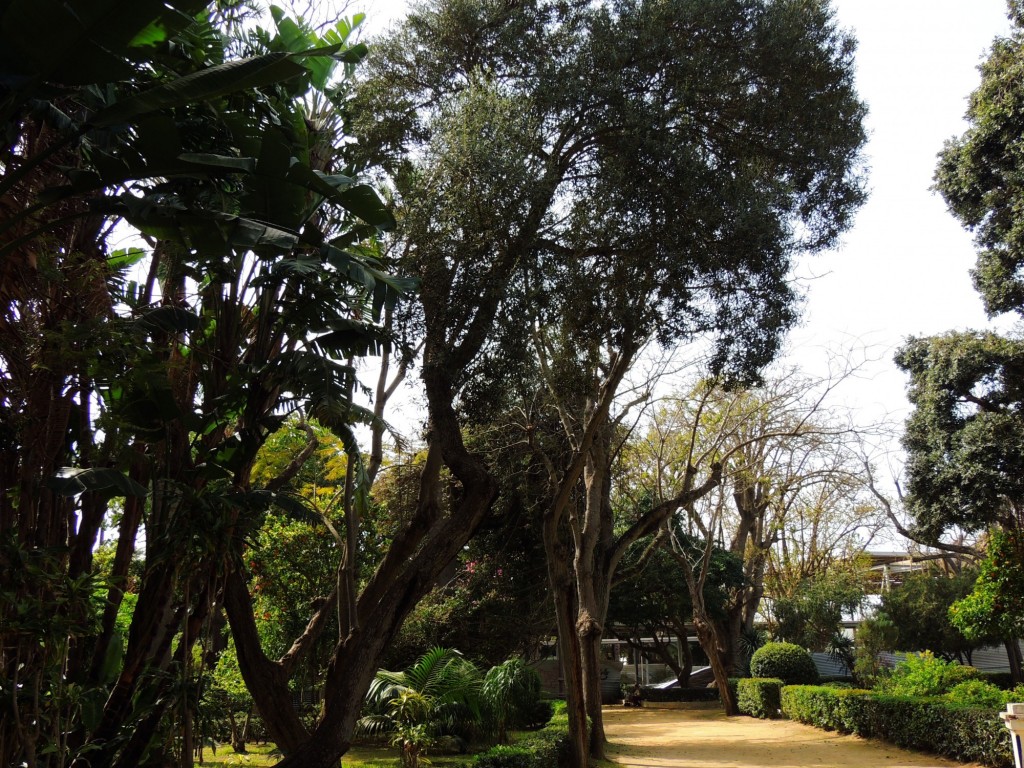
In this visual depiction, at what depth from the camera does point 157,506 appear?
627 cm

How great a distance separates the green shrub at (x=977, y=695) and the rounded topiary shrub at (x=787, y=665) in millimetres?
7226

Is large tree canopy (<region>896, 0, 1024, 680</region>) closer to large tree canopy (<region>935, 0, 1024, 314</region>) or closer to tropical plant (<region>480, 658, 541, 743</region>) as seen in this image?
large tree canopy (<region>935, 0, 1024, 314</region>)

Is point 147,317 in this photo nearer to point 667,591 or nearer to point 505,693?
point 505,693

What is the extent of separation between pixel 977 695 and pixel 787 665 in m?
8.45

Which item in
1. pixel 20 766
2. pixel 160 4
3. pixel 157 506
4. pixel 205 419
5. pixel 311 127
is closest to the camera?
pixel 160 4

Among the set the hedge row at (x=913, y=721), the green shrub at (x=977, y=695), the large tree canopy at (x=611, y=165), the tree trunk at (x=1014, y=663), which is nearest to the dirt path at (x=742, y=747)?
the hedge row at (x=913, y=721)

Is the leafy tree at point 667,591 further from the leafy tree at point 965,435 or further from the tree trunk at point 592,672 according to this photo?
the tree trunk at point 592,672

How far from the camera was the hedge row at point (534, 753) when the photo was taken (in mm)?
9398

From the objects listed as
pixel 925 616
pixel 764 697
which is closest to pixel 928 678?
pixel 764 697

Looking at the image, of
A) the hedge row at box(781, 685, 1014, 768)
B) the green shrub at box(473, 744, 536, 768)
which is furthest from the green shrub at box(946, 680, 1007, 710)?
the green shrub at box(473, 744, 536, 768)

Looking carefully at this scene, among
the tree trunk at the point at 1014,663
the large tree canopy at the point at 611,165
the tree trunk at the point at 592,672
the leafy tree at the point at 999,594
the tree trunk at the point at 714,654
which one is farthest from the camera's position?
the tree trunk at the point at 1014,663

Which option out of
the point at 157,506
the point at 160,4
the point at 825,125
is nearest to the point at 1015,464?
the point at 825,125

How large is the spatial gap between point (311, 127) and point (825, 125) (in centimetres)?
612

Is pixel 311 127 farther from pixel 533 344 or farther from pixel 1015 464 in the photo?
pixel 1015 464
